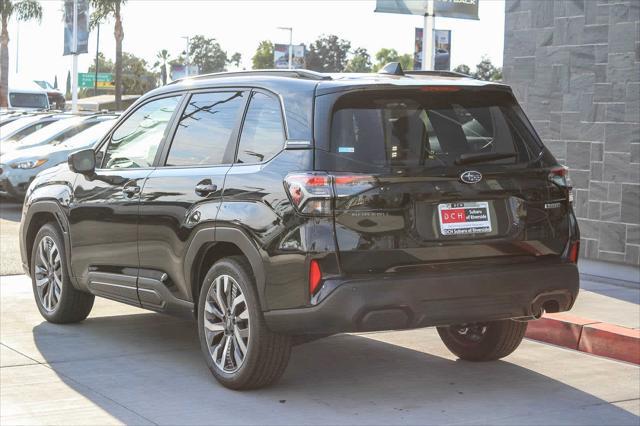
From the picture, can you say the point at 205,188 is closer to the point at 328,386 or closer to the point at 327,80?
the point at 327,80

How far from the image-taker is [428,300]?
5855mm

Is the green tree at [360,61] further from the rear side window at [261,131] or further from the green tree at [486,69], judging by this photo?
the rear side window at [261,131]

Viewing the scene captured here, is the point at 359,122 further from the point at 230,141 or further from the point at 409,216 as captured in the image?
the point at 230,141

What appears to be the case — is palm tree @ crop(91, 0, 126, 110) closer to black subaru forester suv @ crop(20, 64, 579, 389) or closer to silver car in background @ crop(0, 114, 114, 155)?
silver car in background @ crop(0, 114, 114, 155)

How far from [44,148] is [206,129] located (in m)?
13.7

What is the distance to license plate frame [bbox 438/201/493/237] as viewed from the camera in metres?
5.97

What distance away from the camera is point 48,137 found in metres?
21.2

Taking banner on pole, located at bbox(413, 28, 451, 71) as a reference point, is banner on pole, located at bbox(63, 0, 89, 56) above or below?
above

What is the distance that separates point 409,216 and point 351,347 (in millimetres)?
2114

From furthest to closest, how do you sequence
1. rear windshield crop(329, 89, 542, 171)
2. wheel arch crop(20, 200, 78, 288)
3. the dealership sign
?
the dealership sign < wheel arch crop(20, 200, 78, 288) < rear windshield crop(329, 89, 542, 171)

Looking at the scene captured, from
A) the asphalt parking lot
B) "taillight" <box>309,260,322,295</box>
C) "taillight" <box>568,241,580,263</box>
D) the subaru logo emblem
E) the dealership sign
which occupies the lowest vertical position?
→ the asphalt parking lot

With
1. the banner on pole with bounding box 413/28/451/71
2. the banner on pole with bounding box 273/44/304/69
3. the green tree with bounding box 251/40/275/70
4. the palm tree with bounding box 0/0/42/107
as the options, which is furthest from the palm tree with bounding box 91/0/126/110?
the green tree with bounding box 251/40/275/70

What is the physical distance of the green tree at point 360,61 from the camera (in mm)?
154375

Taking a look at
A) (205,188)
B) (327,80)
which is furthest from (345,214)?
(205,188)
